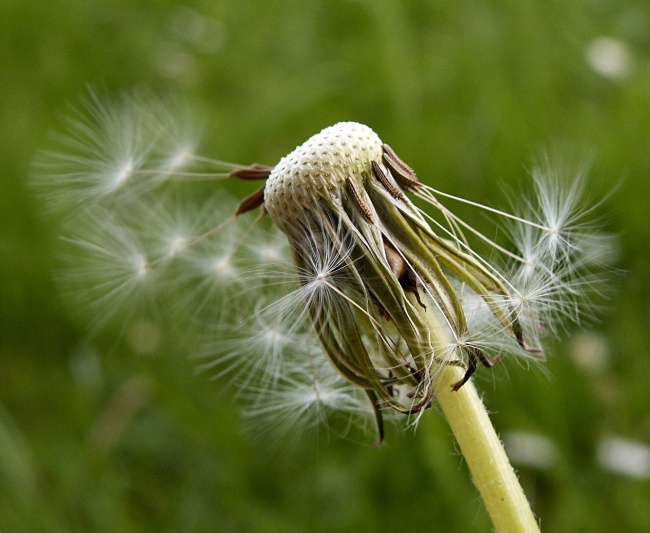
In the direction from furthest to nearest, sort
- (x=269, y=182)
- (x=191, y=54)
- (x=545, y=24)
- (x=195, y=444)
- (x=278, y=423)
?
(x=191, y=54) < (x=545, y=24) < (x=195, y=444) < (x=278, y=423) < (x=269, y=182)

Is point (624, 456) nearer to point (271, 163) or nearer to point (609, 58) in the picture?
point (271, 163)

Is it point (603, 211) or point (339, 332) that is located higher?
A: point (603, 211)

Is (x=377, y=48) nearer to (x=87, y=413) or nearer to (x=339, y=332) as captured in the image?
(x=87, y=413)

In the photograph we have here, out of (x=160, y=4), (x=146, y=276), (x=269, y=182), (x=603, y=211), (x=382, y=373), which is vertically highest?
(x=160, y=4)

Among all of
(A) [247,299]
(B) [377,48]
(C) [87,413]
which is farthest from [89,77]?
(A) [247,299]

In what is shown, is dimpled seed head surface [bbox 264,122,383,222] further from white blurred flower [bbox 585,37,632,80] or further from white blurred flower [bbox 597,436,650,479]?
white blurred flower [bbox 585,37,632,80]

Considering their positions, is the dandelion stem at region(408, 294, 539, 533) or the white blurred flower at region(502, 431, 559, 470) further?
the white blurred flower at region(502, 431, 559, 470)

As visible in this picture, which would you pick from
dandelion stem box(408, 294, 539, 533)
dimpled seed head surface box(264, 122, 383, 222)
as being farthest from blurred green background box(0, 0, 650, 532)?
dimpled seed head surface box(264, 122, 383, 222)

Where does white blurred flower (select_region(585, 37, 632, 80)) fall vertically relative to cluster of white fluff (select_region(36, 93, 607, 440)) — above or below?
above
